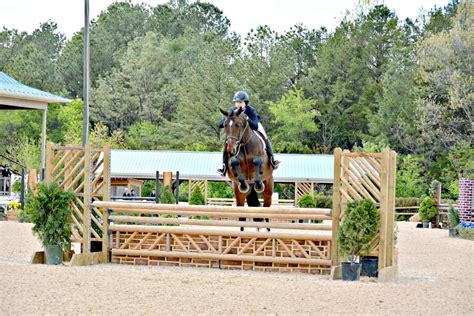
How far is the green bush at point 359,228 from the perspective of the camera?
13.3 metres

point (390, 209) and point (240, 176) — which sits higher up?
point (240, 176)

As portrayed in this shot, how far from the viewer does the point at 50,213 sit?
1464 centimetres

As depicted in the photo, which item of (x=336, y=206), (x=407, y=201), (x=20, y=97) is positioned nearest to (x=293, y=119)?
(x=407, y=201)

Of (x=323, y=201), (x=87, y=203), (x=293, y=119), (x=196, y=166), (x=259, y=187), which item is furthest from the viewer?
(x=293, y=119)

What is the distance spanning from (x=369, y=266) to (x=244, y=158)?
3.52m

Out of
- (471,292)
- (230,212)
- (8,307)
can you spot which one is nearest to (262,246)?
(230,212)

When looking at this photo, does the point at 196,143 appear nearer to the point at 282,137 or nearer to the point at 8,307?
the point at 282,137

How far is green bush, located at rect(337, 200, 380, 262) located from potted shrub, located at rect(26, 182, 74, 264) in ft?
13.7

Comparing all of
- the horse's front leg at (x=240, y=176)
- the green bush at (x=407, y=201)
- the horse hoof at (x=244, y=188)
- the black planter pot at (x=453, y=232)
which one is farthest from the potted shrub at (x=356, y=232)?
the green bush at (x=407, y=201)

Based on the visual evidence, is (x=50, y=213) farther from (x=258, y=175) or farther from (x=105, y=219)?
(x=258, y=175)

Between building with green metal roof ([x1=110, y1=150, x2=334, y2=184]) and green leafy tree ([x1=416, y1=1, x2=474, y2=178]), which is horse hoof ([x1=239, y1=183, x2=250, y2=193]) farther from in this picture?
green leafy tree ([x1=416, y1=1, x2=474, y2=178])

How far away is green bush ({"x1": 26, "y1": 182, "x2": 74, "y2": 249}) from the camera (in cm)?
1458

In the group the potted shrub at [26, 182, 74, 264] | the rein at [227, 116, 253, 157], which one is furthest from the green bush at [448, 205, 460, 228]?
the potted shrub at [26, 182, 74, 264]

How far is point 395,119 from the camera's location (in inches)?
2293
